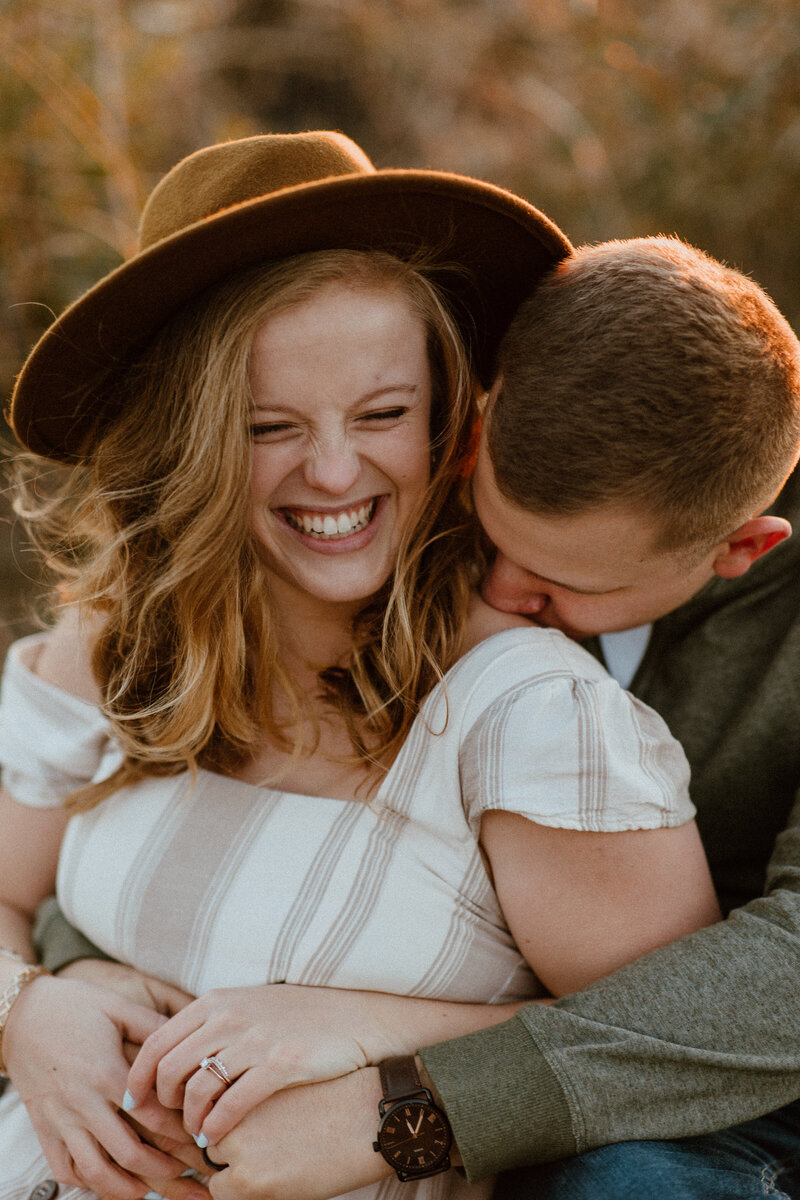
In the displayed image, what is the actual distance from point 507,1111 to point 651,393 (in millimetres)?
984

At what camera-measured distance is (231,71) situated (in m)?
5.44

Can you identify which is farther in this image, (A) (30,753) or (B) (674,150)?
(B) (674,150)

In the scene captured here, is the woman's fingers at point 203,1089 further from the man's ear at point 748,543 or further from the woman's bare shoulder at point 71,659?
the man's ear at point 748,543

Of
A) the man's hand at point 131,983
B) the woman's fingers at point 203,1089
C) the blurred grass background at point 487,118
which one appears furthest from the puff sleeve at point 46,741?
the blurred grass background at point 487,118

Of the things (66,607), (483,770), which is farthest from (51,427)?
(483,770)

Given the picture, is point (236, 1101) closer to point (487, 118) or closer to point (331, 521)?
point (331, 521)

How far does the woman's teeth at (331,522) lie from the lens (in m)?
1.60

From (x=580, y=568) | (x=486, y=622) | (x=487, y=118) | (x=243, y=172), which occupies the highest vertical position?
(x=487, y=118)

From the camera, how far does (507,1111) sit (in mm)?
1319

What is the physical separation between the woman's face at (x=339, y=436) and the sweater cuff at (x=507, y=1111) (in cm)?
73

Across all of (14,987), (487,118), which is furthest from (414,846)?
(487,118)

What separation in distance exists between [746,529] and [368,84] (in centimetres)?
468

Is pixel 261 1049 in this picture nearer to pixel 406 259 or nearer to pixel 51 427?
pixel 51 427

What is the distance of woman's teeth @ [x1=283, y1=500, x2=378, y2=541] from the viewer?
63.1 inches
